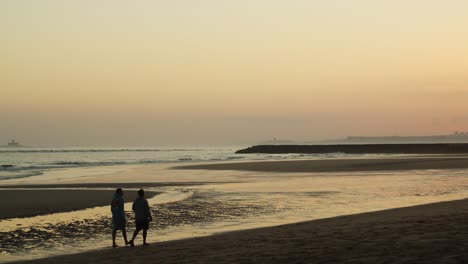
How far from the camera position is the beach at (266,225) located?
41.9 feet

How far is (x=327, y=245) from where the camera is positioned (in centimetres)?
1362

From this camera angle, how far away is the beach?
503 inches

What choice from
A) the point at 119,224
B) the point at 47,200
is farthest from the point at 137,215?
the point at 47,200

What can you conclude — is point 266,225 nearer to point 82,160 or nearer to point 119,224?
point 119,224

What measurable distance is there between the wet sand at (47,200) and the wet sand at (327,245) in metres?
10.3

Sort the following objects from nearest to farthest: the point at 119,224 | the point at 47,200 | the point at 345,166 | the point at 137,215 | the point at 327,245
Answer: the point at 327,245
the point at 119,224
the point at 137,215
the point at 47,200
the point at 345,166

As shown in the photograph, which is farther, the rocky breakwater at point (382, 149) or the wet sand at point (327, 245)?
the rocky breakwater at point (382, 149)

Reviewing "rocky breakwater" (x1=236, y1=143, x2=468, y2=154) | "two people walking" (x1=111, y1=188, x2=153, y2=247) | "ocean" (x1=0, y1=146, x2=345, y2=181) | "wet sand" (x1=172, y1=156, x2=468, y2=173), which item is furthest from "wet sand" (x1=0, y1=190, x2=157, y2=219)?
"rocky breakwater" (x1=236, y1=143, x2=468, y2=154)

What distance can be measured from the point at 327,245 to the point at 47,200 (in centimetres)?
1899

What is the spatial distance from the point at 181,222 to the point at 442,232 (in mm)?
9553

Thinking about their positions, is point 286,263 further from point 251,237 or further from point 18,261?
point 18,261

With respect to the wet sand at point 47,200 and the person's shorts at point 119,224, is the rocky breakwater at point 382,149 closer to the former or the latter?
the wet sand at point 47,200

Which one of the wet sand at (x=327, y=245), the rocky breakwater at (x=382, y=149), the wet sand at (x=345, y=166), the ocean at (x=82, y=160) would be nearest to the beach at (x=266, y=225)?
the wet sand at (x=327, y=245)

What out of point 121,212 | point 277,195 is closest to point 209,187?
point 277,195
